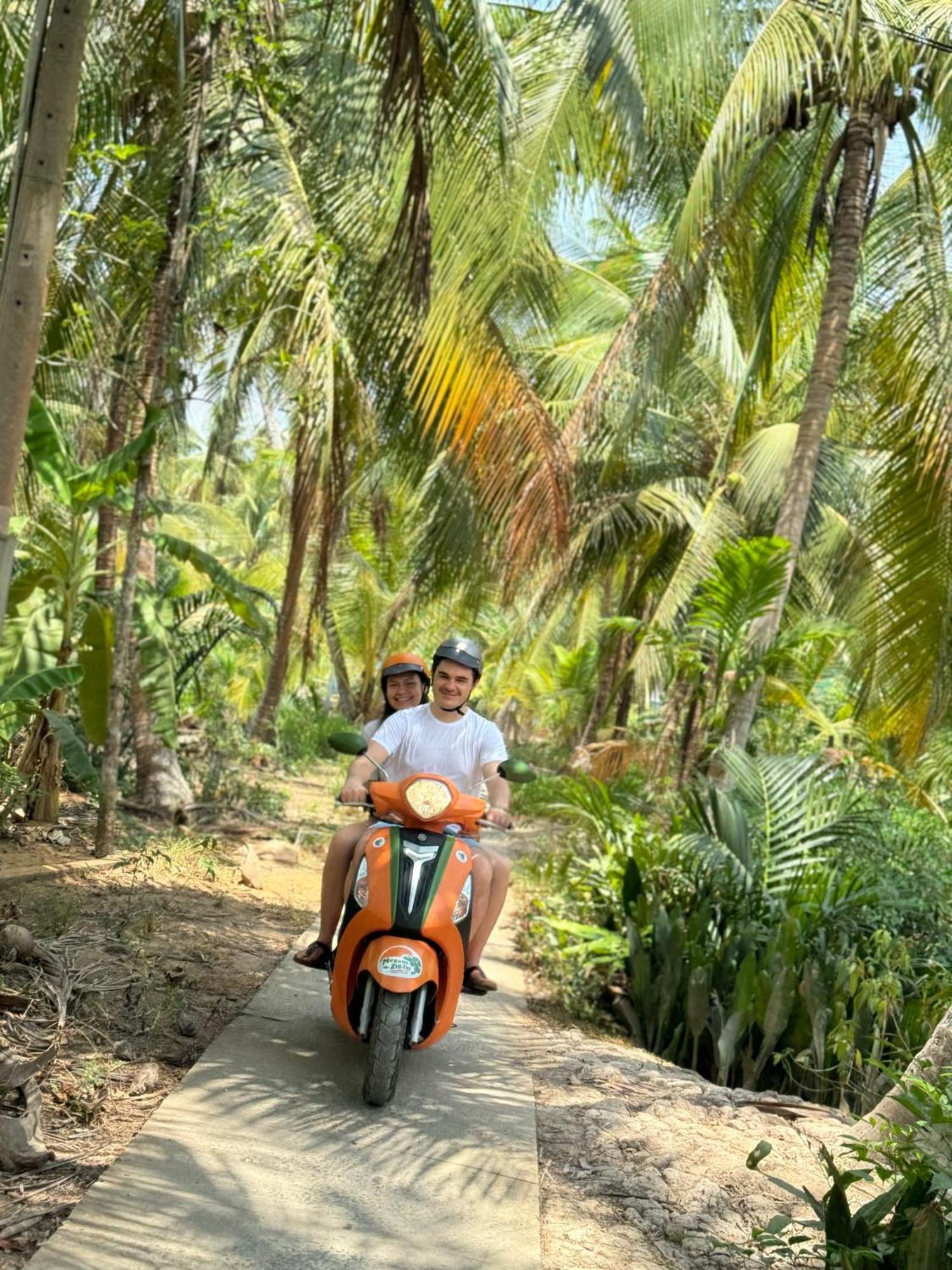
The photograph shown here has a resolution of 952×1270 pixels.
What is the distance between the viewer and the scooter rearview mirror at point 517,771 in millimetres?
4676

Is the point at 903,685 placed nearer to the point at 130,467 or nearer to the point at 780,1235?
the point at 130,467

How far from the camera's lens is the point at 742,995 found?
19.1 feet

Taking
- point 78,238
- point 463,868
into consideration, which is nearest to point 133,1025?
point 463,868

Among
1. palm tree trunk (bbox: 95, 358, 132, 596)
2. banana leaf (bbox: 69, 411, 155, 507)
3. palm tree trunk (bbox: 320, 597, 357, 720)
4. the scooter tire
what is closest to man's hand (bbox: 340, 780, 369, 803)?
the scooter tire

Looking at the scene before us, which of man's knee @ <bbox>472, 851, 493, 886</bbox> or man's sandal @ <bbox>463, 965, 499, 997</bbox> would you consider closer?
man's knee @ <bbox>472, 851, 493, 886</bbox>

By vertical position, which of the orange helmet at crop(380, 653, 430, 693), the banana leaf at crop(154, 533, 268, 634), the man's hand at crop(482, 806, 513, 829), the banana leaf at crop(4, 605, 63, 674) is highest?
the banana leaf at crop(154, 533, 268, 634)

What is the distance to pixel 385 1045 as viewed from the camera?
4.14m

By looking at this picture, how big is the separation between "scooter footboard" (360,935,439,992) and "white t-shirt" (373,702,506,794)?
0.86 meters

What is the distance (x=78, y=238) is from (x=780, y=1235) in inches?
305

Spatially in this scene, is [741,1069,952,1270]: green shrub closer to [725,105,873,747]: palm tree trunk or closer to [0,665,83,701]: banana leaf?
[0,665,83,701]: banana leaf

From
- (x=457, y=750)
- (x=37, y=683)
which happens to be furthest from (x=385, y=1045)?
(x=37, y=683)

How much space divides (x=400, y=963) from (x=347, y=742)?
83cm

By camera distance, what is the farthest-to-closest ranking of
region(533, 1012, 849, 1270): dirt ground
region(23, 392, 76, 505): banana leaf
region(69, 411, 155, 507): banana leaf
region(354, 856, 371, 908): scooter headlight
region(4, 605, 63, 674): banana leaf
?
region(4, 605, 63, 674): banana leaf, region(69, 411, 155, 507): banana leaf, region(23, 392, 76, 505): banana leaf, region(354, 856, 371, 908): scooter headlight, region(533, 1012, 849, 1270): dirt ground

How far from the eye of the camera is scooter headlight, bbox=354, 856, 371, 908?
4.39 m
